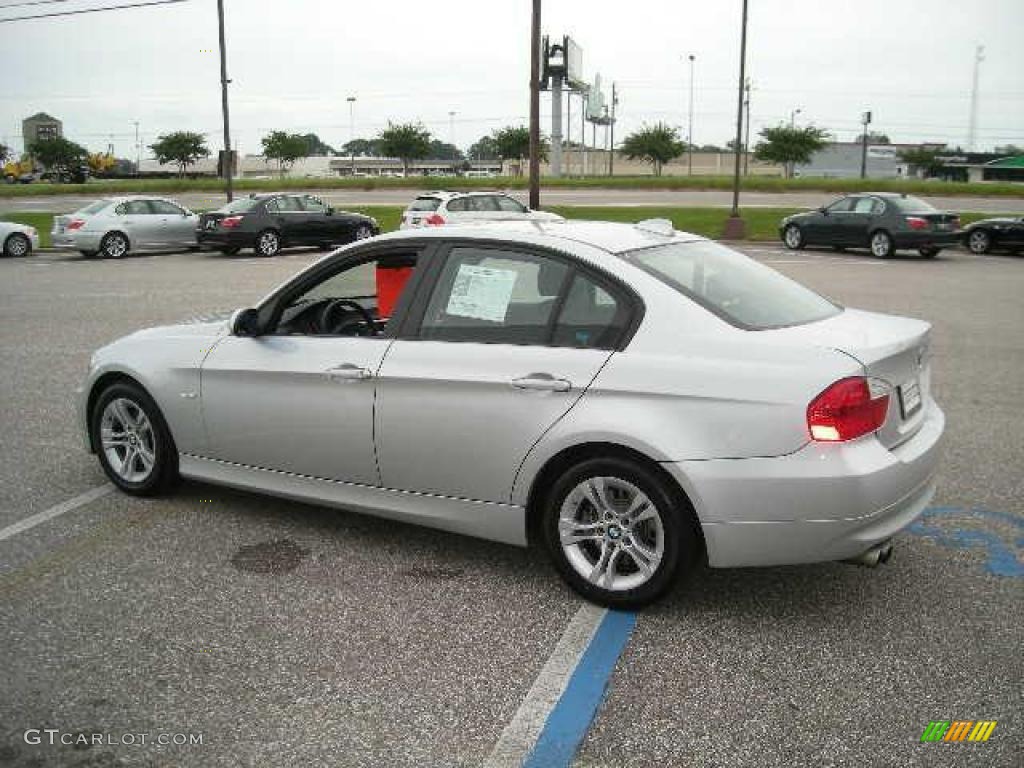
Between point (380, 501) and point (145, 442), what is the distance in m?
1.69

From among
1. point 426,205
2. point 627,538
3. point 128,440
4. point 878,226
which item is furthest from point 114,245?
point 627,538

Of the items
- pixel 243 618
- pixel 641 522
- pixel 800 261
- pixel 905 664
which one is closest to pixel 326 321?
pixel 243 618

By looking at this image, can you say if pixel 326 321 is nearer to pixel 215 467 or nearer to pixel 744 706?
pixel 215 467

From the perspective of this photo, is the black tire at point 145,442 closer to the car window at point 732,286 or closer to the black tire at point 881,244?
the car window at point 732,286

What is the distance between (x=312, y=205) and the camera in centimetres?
2539

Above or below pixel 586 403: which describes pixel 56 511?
below

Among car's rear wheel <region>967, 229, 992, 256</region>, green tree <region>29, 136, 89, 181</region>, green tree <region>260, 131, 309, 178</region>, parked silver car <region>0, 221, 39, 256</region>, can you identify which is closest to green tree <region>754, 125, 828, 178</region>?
green tree <region>260, 131, 309, 178</region>

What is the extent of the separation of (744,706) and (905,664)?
2.28 ft

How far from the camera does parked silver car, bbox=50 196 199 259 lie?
77.2 feet

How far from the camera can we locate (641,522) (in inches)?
154

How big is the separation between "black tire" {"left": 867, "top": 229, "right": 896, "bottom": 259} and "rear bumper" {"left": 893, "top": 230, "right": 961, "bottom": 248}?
19 centimetres

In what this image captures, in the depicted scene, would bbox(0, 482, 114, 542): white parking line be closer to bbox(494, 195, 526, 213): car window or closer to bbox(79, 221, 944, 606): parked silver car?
bbox(79, 221, 944, 606): parked silver car

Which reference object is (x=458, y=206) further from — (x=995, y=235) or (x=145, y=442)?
(x=145, y=442)

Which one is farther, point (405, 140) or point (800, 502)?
point (405, 140)
